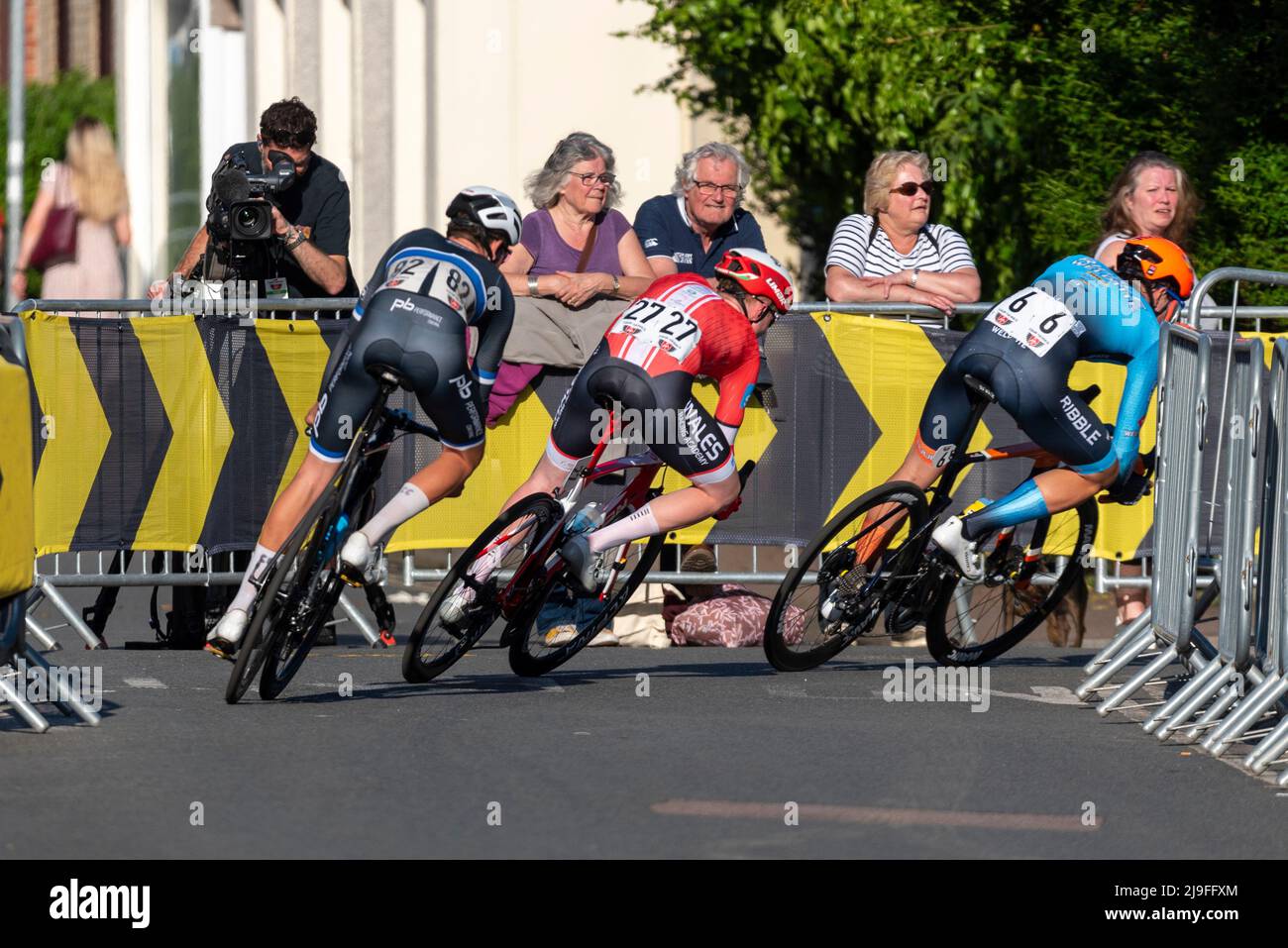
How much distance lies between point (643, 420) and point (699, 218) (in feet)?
9.59

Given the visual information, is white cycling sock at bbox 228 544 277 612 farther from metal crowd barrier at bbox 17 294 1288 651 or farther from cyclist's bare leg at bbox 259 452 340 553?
metal crowd barrier at bbox 17 294 1288 651

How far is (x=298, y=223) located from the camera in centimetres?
1229

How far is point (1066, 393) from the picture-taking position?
9.91 metres

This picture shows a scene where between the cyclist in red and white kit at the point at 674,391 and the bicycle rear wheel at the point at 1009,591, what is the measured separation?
1.05 m

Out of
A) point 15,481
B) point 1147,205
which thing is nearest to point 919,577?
point 1147,205

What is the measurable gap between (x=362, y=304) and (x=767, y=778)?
8.53 feet

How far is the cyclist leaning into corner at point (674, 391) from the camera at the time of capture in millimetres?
9484

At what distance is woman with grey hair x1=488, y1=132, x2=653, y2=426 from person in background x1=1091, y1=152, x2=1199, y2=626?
220 centimetres

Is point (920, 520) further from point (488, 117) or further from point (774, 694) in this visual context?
point (488, 117)

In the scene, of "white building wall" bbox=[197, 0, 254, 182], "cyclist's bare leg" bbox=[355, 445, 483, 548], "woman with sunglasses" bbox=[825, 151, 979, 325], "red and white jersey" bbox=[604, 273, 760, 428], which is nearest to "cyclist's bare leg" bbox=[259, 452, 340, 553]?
"cyclist's bare leg" bbox=[355, 445, 483, 548]

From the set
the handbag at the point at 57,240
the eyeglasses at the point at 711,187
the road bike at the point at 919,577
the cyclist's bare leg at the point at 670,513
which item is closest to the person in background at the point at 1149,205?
the road bike at the point at 919,577
